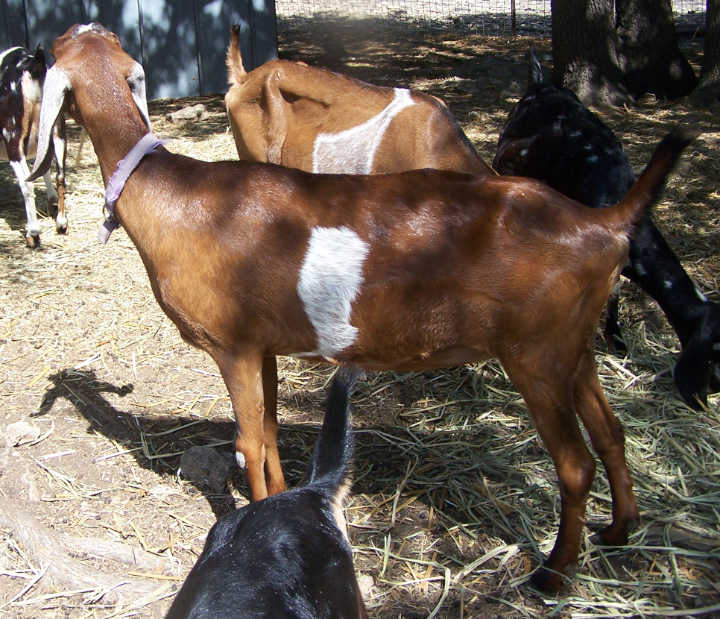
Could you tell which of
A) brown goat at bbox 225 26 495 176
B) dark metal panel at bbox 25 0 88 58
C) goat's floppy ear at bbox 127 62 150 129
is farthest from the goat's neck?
dark metal panel at bbox 25 0 88 58

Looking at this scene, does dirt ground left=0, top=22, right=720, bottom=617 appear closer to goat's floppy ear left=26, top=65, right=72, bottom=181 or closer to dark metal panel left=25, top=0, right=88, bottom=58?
goat's floppy ear left=26, top=65, right=72, bottom=181

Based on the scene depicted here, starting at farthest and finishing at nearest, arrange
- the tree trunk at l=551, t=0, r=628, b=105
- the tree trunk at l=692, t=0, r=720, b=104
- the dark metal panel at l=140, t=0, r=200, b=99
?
the dark metal panel at l=140, t=0, r=200, b=99 < the tree trunk at l=551, t=0, r=628, b=105 < the tree trunk at l=692, t=0, r=720, b=104

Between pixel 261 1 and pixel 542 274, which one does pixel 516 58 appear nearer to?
pixel 261 1

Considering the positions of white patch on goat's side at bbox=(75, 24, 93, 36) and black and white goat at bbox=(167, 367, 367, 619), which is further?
white patch on goat's side at bbox=(75, 24, 93, 36)

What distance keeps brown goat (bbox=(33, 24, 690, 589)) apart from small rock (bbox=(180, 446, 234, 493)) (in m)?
0.63

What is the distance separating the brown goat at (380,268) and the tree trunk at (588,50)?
242 inches

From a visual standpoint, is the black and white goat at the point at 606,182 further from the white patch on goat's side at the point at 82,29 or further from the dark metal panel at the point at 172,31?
the dark metal panel at the point at 172,31

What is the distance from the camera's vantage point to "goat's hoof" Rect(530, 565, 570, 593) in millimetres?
3186

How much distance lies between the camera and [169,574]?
3.36 meters

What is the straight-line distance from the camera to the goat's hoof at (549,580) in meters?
3.19

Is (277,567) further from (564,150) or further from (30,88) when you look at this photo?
(30,88)

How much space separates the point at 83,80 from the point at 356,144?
6.81 ft

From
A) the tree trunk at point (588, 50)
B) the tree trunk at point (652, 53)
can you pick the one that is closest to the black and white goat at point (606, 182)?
the tree trunk at point (588, 50)

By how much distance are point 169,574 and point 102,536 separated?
0.41 metres
